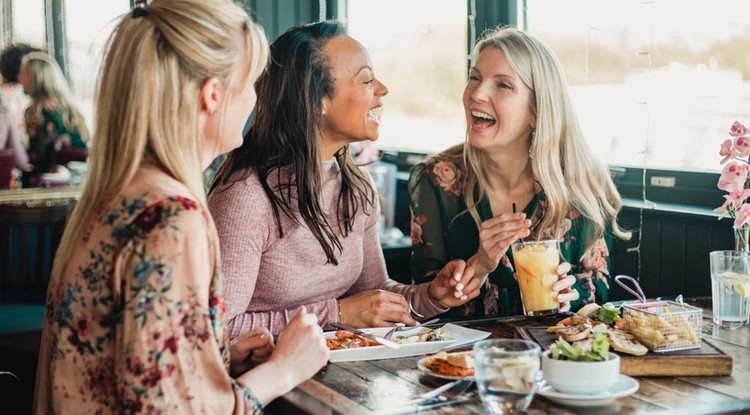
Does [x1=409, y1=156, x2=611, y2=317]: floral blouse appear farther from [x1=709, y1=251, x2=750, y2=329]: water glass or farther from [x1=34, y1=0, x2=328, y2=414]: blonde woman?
[x1=34, y1=0, x2=328, y2=414]: blonde woman

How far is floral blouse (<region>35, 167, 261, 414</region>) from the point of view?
131 centimetres

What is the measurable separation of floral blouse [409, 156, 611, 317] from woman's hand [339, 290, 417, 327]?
0.52 meters

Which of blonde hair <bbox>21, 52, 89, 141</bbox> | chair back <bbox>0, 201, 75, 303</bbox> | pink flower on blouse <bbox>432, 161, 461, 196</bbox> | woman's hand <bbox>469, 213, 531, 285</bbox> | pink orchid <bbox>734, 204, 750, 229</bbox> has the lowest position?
chair back <bbox>0, 201, 75, 303</bbox>

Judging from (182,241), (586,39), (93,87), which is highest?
(586,39)

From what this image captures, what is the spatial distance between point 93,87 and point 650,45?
227 cm

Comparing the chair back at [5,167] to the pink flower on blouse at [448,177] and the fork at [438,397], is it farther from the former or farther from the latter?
the fork at [438,397]

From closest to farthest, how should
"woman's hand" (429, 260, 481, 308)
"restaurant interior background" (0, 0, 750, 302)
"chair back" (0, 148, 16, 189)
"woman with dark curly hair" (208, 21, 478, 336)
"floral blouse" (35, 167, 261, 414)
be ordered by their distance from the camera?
"floral blouse" (35, 167, 261, 414)
"woman with dark curly hair" (208, 21, 478, 336)
"woman's hand" (429, 260, 481, 308)
"restaurant interior background" (0, 0, 750, 302)
"chair back" (0, 148, 16, 189)

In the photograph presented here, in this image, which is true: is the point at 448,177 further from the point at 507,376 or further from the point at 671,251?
the point at 507,376

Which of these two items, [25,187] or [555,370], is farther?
[25,187]

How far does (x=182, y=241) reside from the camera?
4.36ft

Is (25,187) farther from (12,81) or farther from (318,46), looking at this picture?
(318,46)

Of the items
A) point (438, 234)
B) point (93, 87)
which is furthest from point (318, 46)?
point (93, 87)

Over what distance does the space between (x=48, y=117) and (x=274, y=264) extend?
12.4ft

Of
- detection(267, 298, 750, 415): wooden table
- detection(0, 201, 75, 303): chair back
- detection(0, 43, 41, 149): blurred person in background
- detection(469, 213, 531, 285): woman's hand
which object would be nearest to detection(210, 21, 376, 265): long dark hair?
detection(469, 213, 531, 285): woman's hand
